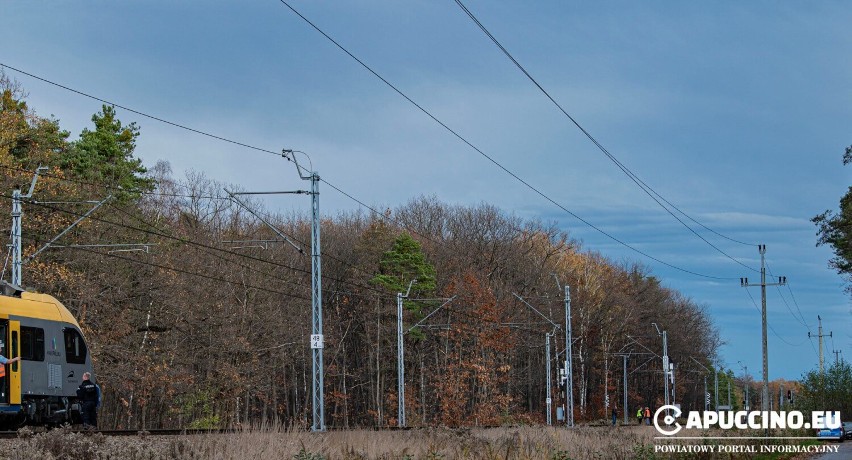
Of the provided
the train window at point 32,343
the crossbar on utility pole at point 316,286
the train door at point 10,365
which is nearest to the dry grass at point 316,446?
the crossbar on utility pole at point 316,286

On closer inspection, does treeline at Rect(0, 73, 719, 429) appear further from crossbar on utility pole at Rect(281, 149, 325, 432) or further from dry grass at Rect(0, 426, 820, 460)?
dry grass at Rect(0, 426, 820, 460)

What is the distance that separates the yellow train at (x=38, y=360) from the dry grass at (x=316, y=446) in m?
12.0

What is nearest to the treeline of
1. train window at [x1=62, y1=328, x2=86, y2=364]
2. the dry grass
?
train window at [x1=62, y1=328, x2=86, y2=364]

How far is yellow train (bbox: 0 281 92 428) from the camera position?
30.5 metres

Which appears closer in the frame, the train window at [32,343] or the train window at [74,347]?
the train window at [32,343]

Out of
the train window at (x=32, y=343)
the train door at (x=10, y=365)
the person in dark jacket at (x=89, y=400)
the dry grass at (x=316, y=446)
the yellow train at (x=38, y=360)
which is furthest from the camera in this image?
the train window at (x=32, y=343)

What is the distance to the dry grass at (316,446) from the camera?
15.8m

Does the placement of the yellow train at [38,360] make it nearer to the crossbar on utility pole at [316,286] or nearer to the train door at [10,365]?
the train door at [10,365]

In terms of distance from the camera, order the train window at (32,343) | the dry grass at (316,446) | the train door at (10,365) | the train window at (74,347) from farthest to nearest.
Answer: the train window at (74,347) → the train window at (32,343) → the train door at (10,365) → the dry grass at (316,446)

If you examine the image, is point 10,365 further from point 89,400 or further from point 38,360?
point 89,400

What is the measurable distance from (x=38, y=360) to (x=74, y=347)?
2.37 metres

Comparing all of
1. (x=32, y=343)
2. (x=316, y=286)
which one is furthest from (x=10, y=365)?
(x=316, y=286)

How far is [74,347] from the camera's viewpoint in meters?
34.4

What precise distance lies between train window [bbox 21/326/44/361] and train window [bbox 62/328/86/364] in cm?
158
